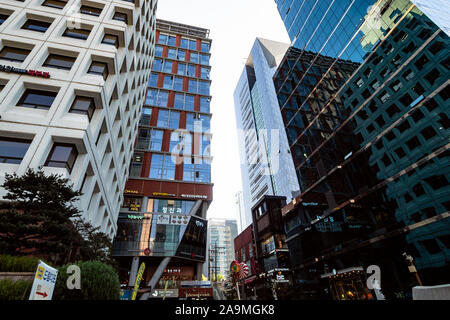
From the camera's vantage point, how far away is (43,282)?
18.8ft

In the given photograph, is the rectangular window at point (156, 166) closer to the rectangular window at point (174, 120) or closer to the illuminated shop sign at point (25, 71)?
the rectangular window at point (174, 120)

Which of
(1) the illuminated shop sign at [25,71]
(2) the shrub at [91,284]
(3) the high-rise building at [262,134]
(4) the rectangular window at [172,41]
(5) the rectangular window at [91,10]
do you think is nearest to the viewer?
(2) the shrub at [91,284]

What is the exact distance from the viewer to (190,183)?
167ft

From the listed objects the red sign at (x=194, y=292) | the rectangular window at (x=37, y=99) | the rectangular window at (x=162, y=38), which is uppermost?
the rectangular window at (x=162, y=38)

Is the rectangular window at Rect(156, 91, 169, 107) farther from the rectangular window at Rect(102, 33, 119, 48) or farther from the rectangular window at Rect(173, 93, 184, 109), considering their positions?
the rectangular window at Rect(102, 33, 119, 48)

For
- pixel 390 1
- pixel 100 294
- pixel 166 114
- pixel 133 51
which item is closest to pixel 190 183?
pixel 166 114

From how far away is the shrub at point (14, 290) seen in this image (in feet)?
22.3

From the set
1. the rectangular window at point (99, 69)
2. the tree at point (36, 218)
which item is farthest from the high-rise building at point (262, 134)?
the tree at point (36, 218)

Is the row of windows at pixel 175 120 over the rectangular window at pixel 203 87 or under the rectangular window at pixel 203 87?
under

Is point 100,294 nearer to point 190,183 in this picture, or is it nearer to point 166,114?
point 190,183

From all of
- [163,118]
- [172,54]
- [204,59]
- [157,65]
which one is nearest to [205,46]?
[204,59]

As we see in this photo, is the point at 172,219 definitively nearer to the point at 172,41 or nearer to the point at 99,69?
the point at 99,69

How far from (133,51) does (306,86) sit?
44.1m

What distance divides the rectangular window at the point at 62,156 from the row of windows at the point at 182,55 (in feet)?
188
